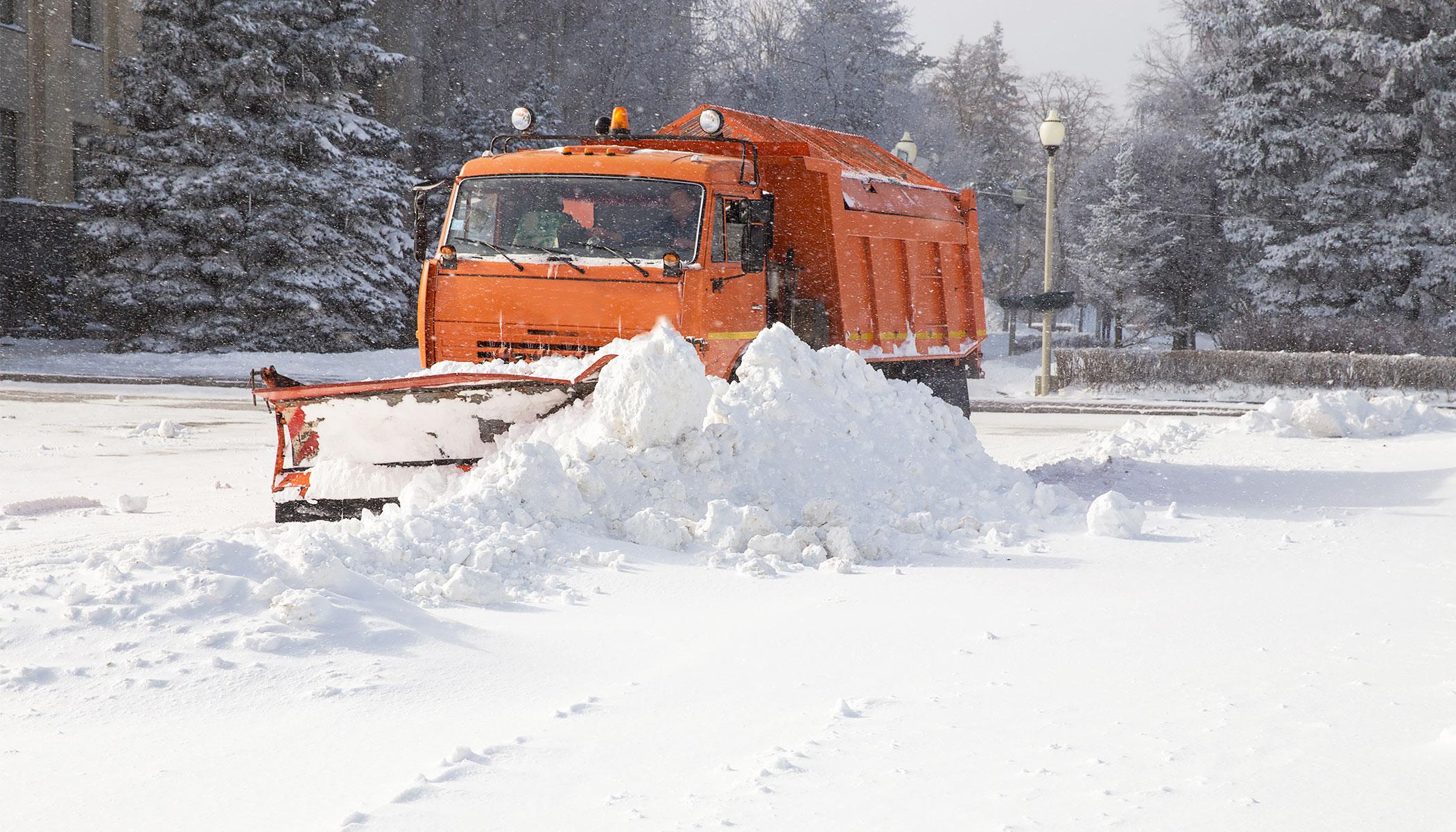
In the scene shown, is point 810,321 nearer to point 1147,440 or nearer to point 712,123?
point 712,123

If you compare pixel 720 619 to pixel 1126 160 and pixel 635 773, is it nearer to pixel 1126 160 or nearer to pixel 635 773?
pixel 635 773

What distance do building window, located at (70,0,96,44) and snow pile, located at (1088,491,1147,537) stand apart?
3093 centimetres

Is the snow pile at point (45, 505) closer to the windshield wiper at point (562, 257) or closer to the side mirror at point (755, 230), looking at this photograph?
the windshield wiper at point (562, 257)

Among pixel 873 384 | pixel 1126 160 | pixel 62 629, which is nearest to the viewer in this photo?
pixel 62 629

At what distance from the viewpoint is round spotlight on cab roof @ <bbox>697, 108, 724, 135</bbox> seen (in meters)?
9.73

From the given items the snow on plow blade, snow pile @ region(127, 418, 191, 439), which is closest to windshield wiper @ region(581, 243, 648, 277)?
the snow on plow blade

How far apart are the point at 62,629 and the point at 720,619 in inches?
104

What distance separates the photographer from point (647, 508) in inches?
268

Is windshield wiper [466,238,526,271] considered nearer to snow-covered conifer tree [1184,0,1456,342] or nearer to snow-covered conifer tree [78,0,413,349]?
snow-covered conifer tree [78,0,413,349]

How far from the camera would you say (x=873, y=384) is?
873 cm

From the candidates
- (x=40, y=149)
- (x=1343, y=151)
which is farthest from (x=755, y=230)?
(x=1343, y=151)

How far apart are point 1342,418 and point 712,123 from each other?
8383 millimetres

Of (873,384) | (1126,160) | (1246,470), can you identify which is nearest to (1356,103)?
(1126,160)

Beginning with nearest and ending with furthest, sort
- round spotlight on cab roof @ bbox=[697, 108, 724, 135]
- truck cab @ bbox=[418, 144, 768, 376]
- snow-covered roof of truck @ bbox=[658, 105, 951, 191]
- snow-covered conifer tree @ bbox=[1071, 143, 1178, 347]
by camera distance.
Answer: truck cab @ bbox=[418, 144, 768, 376] → round spotlight on cab roof @ bbox=[697, 108, 724, 135] → snow-covered roof of truck @ bbox=[658, 105, 951, 191] → snow-covered conifer tree @ bbox=[1071, 143, 1178, 347]
